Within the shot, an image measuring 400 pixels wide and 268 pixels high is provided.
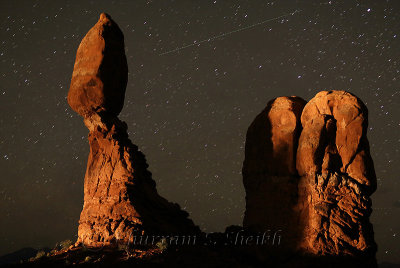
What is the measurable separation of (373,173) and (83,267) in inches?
660

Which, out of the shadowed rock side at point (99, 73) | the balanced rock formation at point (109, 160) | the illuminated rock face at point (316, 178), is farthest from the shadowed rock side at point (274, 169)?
the shadowed rock side at point (99, 73)

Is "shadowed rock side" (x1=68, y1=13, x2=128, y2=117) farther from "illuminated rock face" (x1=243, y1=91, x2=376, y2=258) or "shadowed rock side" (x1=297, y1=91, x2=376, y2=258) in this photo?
"shadowed rock side" (x1=297, y1=91, x2=376, y2=258)

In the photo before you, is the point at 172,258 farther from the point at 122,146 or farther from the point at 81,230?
the point at 122,146

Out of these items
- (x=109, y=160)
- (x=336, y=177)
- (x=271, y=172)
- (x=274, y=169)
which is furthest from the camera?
(x=271, y=172)

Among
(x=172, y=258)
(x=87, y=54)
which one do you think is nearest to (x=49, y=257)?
(x=172, y=258)

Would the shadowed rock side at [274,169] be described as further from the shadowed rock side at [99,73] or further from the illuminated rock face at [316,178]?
the shadowed rock side at [99,73]

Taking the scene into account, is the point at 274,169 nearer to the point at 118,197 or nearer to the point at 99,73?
the point at 118,197

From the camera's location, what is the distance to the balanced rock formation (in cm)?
2014

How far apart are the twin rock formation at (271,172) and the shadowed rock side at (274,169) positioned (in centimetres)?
6

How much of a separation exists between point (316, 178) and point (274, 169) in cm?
307

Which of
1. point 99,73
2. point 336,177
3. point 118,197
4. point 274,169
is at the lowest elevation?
point 336,177

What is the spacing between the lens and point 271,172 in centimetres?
2444

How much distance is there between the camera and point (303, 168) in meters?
22.7

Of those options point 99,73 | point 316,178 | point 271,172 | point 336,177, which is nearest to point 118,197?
point 99,73
